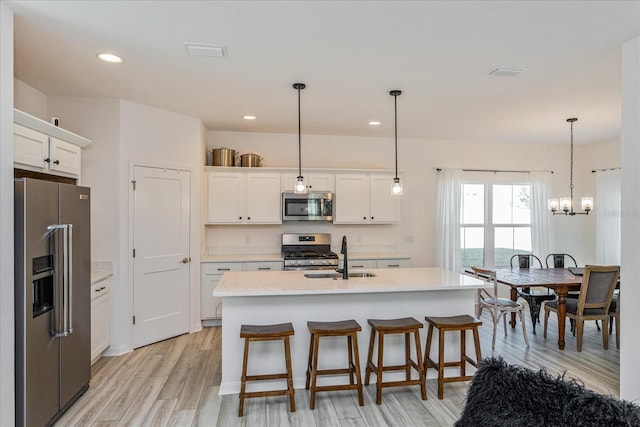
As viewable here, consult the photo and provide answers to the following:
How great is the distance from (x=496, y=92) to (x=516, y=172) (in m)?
3.02

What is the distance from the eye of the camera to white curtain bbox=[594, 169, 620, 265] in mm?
5703

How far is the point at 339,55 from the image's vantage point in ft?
9.22

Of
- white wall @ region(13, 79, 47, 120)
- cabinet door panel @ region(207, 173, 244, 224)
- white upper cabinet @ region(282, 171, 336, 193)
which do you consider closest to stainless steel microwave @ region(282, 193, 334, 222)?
white upper cabinet @ region(282, 171, 336, 193)

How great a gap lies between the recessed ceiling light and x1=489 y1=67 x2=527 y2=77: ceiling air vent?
3004 millimetres

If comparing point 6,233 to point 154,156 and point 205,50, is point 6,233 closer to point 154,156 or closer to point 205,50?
point 205,50

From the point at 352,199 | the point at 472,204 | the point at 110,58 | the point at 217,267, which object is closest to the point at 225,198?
the point at 217,267

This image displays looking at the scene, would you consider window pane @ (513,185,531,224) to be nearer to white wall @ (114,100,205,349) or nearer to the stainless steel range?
the stainless steel range

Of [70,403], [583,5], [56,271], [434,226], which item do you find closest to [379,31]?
[583,5]

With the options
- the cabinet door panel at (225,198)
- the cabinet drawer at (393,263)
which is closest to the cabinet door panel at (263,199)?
the cabinet door panel at (225,198)

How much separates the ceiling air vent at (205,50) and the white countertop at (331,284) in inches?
69.5

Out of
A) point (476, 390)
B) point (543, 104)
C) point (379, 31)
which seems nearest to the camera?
point (476, 390)

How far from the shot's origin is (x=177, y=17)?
2.28 meters

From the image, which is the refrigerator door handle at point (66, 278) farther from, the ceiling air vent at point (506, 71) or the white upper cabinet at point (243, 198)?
the ceiling air vent at point (506, 71)

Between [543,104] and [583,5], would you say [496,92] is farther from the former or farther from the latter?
[583,5]
